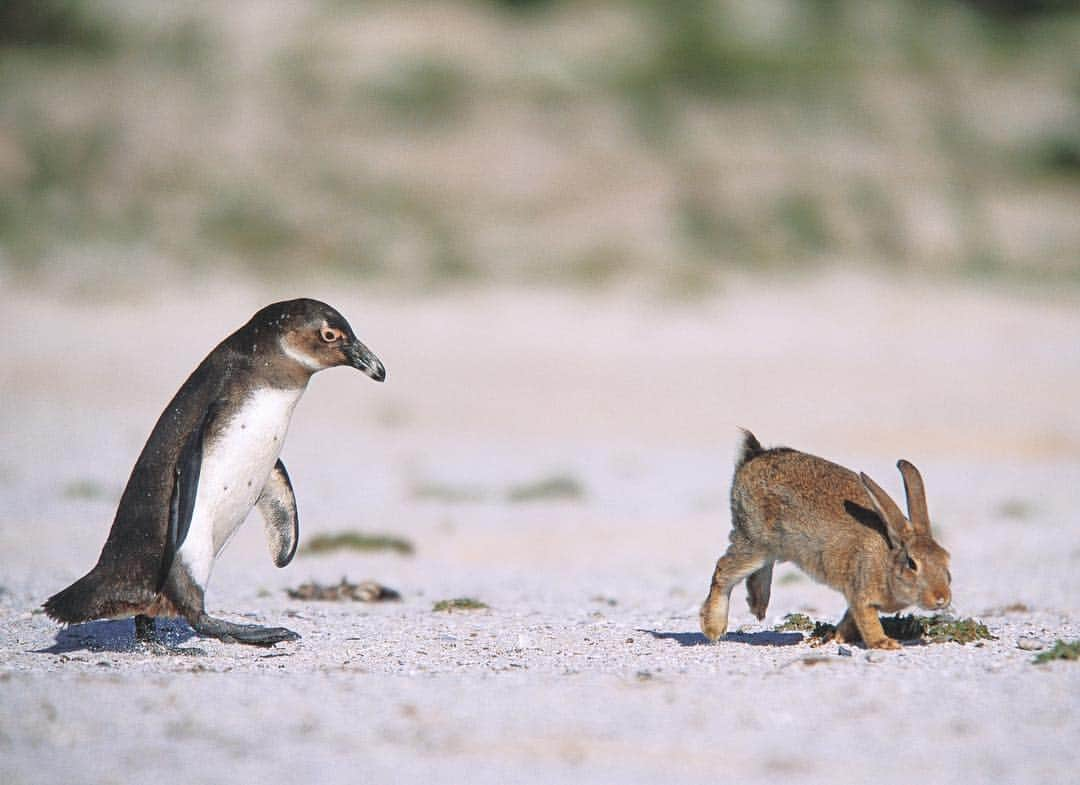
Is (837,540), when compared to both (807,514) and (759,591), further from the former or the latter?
(759,591)

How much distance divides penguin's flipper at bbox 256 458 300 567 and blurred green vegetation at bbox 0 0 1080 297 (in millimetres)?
32290

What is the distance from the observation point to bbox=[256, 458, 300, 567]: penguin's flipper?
9.34 m

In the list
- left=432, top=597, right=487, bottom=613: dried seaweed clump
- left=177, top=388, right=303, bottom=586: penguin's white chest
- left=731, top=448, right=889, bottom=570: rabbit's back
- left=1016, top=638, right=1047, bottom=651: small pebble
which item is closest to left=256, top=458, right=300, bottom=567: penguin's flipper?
left=177, top=388, right=303, bottom=586: penguin's white chest

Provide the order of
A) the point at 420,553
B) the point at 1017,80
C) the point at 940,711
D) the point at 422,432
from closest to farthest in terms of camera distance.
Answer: the point at 940,711, the point at 420,553, the point at 422,432, the point at 1017,80

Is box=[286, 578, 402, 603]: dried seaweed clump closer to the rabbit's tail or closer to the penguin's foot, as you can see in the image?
the penguin's foot

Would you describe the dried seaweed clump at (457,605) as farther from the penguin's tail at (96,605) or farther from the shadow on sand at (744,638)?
the penguin's tail at (96,605)

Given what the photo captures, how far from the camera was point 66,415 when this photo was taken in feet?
89.8

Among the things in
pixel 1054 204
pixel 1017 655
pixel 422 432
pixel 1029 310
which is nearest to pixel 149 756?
pixel 1017 655

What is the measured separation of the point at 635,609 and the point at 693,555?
396 centimetres

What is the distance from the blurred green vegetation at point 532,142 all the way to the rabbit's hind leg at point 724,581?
1309 inches

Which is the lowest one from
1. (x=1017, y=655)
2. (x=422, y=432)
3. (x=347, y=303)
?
(x=1017, y=655)

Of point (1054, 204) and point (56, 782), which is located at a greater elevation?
point (1054, 204)

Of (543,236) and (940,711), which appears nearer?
(940,711)

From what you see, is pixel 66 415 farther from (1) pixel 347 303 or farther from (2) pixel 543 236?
(2) pixel 543 236
